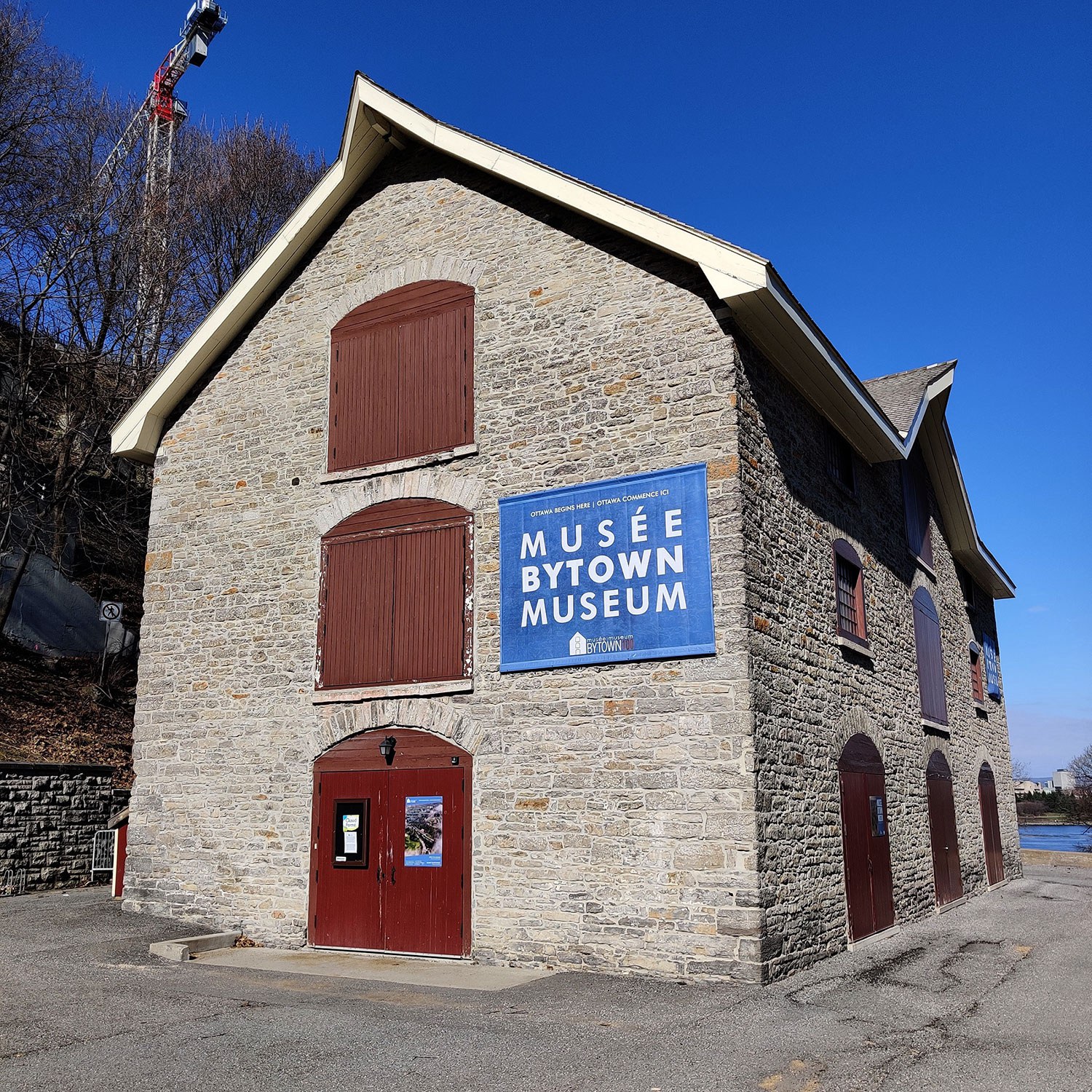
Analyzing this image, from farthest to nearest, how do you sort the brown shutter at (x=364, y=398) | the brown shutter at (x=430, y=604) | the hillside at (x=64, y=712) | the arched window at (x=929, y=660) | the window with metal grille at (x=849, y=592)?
the hillside at (x=64, y=712)
the arched window at (x=929, y=660)
the window with metal grille at (x=849, y=592)
the brown shutter at (x=364, y=398)
the brown shutter at (x=430, y=604)

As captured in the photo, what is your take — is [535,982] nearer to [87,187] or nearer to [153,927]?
[153,927]

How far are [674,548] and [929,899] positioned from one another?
8.42 meters

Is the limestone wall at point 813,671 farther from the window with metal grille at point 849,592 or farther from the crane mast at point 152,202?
the crane mast at point 152,202

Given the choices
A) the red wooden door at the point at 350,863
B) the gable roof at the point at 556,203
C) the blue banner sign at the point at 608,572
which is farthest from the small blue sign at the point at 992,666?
the red wooden door at the point at 350,863

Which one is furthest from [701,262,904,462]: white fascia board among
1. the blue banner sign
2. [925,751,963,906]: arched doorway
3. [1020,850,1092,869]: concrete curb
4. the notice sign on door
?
[1020,850,1092,869]: concrete curb

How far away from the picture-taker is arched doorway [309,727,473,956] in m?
11.1

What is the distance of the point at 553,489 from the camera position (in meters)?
11.4

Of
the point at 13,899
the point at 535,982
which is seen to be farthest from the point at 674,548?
the point at 13,899

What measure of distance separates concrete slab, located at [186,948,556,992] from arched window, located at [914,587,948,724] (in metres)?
9.22

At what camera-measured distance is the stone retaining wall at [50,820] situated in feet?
51.1

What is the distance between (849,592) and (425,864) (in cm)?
673

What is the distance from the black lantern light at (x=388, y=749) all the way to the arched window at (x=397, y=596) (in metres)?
0.69

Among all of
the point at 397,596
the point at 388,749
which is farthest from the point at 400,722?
the point at 397,596

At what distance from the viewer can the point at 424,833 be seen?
11.5 metres
